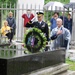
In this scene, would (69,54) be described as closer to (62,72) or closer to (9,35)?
(9,35)

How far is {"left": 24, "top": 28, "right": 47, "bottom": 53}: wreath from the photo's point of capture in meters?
10.2

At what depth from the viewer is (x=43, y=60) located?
8336 mm

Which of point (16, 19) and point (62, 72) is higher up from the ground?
point (16, 19)

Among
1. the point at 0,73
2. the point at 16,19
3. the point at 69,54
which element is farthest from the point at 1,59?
the point at 16,19

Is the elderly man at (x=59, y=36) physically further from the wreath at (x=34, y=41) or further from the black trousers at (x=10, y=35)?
the black trousers at (x=10, y=35)

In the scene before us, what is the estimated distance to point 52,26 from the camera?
16109 millimetres

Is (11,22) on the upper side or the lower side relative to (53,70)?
upper

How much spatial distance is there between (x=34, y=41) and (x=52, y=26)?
5547 mm

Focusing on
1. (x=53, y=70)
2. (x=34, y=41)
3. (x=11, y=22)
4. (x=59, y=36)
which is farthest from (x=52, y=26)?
(x=53, y=70)

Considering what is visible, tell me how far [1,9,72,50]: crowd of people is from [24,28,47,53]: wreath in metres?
2.22

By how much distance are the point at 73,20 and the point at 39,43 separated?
6202 millimetres

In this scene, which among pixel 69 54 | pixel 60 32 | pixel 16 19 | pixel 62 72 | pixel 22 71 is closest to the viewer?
pixel 22 71

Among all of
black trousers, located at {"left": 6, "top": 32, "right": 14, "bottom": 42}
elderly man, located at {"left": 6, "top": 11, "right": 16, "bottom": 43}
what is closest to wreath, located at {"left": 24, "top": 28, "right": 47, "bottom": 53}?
black trousers, located at {"left": 6, "top": 32, "right": 14, "bottom": 42}

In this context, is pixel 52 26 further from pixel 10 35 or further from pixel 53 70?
pixel 53 70
